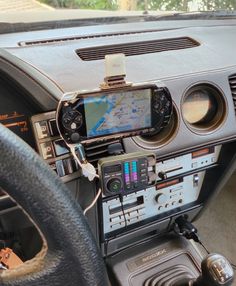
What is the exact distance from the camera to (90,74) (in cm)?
88

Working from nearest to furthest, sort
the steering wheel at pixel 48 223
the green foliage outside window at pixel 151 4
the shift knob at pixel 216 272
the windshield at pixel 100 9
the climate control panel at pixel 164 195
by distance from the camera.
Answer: the steering wheel at pixel 48 223
the shift knob at pixel 216 272
the climate control panel at pixel 164 195
the windshield at pixel 100 9
the green foliage outside window at pixel 151 4

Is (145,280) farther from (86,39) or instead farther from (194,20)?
(194,20)

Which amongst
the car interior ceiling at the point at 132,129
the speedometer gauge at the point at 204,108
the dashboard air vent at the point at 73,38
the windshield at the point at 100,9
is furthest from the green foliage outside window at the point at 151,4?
the speedometer gauge at the point at 204,108

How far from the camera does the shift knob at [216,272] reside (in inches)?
36.4

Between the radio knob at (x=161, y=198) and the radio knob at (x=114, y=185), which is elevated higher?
the radio knob at (x=114, y=185)

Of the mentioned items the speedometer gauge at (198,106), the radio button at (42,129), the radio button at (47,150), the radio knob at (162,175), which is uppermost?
the radio button at (42,129)

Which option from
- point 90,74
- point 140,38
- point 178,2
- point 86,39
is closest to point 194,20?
point 178,2

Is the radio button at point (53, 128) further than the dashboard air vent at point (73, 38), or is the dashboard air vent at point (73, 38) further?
the dashboard air vent at point (73, 38)

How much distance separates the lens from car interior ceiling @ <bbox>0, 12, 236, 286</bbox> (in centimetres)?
78

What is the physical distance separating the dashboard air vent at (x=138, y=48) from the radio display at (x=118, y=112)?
9.1 inches

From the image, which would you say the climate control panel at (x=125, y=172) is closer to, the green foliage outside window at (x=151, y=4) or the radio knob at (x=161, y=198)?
the radio knob at (x=161, y=198)

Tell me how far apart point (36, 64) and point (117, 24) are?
53cm

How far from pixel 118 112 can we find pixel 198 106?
0.31m

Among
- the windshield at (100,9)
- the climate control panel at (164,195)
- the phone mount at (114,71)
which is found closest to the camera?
the phone mount at (114,71)
